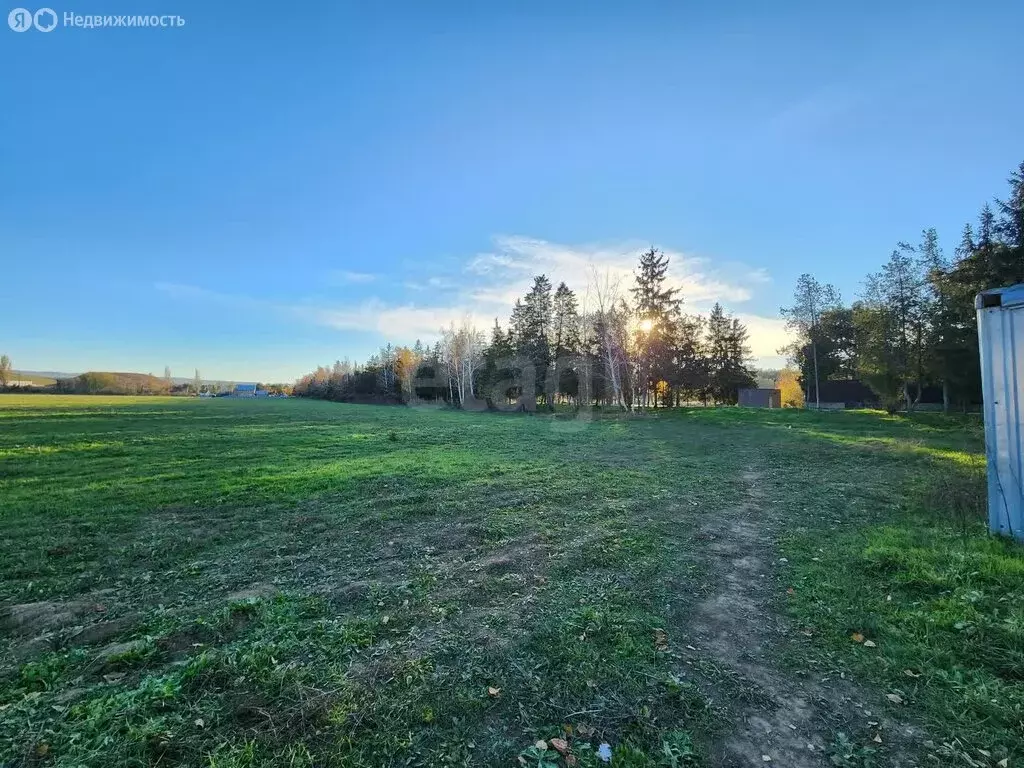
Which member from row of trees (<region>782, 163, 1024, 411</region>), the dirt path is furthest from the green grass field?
row of trees (<region>782, 163, 1024, 411</region>)

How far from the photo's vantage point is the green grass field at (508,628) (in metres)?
2.39

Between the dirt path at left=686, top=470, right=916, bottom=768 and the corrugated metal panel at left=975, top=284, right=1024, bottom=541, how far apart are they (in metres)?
3.01

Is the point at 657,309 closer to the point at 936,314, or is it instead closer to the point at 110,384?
the point at 936,314

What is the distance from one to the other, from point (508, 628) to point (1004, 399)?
587 centimetres

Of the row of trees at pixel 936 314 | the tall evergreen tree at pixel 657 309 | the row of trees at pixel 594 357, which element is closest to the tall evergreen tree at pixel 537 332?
the row of trees at pixel 594 357

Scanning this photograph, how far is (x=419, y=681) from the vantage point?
2.86 m

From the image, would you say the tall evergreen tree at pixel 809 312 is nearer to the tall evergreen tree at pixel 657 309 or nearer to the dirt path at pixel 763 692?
the tall evergreen tree at pixel 657 309

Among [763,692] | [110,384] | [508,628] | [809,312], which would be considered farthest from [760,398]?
[110,384]

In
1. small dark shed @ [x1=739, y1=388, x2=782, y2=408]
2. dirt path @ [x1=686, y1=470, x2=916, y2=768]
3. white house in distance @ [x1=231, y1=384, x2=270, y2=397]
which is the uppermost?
white house in distance @ [x1=231, y1=384, x2=270, y2=397]

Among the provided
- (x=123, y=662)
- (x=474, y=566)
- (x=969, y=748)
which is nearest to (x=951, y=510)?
(x=969, y=748)

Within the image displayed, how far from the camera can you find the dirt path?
7.58ft

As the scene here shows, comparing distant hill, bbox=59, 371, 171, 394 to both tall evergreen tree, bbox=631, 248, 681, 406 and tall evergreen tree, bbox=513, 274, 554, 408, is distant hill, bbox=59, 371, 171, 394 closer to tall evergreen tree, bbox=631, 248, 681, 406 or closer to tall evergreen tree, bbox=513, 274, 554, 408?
tall evergreen tree, bbox=513, 274, 554, 408

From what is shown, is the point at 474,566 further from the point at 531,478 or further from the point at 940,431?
the point at 940,431

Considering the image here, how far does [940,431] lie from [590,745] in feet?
79.5
